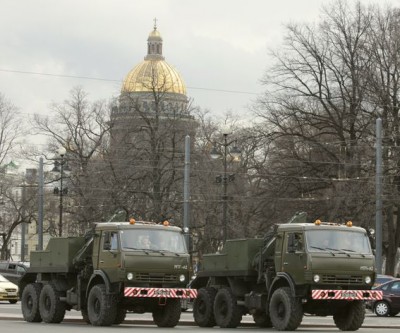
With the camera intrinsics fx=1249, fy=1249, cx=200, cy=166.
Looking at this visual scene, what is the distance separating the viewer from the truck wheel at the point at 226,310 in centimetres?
3186

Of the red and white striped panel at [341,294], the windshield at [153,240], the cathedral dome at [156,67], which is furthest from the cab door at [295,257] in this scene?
the cathedral dome at [156,67]

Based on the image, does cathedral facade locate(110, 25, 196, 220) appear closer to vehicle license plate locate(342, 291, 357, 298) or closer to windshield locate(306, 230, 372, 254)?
windshield locate(306, 230, 372, 254)

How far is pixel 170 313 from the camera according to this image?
30.9m

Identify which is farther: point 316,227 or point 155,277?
point 155,277

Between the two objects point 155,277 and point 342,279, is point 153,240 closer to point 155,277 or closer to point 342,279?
point 155,277

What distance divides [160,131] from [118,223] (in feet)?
151

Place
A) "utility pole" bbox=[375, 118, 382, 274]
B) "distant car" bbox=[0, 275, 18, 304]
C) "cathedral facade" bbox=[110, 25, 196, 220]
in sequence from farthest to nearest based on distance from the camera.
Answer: "cathedral facade" bbox=[110, 25, 196, 220], "utility pole" bbox=[375, 118, 382, 274], "distant car" bbox=[0, 275, 18, 304]

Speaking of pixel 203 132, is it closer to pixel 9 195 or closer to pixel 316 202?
pixel 9 195

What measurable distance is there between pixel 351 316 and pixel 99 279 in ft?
20.5

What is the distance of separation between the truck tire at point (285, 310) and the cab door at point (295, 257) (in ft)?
1.42

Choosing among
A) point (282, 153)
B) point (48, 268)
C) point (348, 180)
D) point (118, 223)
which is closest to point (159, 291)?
point (118, 223)

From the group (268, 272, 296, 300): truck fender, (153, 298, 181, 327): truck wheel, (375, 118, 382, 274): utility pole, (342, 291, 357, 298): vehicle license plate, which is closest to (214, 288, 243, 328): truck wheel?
(153, 298, 181, 327): truck wheel

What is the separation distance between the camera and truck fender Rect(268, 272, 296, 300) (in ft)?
96.9

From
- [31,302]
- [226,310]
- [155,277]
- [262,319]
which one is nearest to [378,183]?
[262,319]
